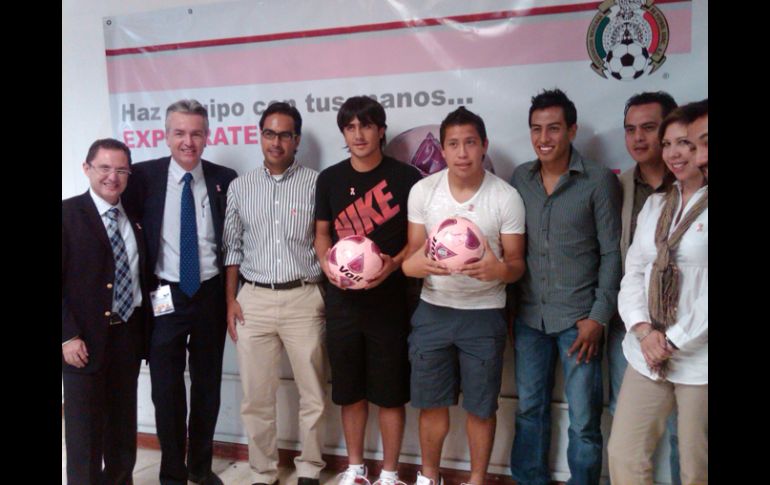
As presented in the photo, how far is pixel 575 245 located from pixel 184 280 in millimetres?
1623

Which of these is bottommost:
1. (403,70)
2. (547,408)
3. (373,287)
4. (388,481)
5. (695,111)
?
(388,481)

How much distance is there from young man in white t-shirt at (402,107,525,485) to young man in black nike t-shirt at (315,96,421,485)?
8 cm

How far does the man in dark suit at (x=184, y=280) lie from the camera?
2.52 meters

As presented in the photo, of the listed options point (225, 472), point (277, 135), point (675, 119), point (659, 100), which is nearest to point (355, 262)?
point (277, 135)

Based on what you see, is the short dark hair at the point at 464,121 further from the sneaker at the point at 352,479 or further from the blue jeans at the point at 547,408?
the sneaker at the point at 352,479

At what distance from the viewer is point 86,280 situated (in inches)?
89.2

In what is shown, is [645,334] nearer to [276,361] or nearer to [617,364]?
[617,364]

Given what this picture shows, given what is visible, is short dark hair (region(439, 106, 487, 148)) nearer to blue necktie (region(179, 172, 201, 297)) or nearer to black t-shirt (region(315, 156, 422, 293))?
black t-shirt (region(315, 156, 422, 293))

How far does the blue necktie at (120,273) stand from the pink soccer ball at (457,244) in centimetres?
126

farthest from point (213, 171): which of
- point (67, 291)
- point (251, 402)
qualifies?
point (251, 402)

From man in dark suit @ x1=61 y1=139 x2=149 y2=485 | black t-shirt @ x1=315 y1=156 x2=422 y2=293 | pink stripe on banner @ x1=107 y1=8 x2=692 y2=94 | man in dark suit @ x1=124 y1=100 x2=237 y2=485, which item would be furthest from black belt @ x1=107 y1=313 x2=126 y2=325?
pink stripe on banner @ x1=107 y1=8 x2=692 y2=94

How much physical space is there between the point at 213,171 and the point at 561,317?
1652 millimetres

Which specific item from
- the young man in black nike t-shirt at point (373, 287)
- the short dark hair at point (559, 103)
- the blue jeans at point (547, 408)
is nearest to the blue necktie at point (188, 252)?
the young man in black nike t-shirt at point (373, 287)

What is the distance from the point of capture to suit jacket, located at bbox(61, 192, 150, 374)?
2.26 m
